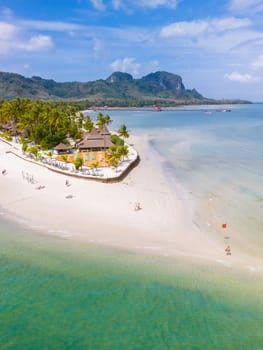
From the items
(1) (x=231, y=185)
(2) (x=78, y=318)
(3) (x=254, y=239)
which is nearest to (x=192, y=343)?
(2) (x=78, y=318)

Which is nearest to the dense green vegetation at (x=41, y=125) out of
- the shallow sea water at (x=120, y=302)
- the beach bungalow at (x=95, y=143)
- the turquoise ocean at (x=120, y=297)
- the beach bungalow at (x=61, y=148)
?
the beach bungalow at (x=61, y=148)

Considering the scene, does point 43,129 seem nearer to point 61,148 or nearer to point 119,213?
point 61,148

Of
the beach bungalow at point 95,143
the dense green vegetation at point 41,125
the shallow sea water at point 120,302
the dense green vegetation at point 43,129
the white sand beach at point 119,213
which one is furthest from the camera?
the dense green vegetation at point 41,125

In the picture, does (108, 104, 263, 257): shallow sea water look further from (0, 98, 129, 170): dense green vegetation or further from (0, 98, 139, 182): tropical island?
(0, 98, 129, 170): dense green vegetation

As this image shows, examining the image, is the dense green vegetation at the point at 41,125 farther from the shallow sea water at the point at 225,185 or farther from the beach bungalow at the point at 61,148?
the shallow sea water at the point at 225,185

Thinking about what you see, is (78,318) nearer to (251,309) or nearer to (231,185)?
(251,309)

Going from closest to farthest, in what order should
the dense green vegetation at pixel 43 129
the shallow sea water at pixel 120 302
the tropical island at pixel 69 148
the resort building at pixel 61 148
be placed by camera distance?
the shallow sea water at pixel 120 302, the tropical island at pixel 69 148, the resort building at pixel 61 148, the dense green vegetation at pixel 43 129

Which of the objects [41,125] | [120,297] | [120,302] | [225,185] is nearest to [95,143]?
[41,125]

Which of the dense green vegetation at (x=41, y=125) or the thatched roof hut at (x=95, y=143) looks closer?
the thatched roof hut at (x=95, y=143)

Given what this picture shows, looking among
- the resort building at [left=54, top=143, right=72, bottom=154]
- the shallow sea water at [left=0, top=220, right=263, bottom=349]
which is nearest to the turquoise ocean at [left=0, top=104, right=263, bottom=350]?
the shallow sea water at [left=0, top=220, right=263, bottom=349]
